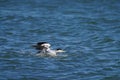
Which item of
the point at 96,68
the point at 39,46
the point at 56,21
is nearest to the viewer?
the point at 96,68

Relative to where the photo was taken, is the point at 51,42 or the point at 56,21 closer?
the point at 51,42

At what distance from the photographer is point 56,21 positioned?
871 inches

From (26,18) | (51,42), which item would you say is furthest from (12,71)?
(26,18)

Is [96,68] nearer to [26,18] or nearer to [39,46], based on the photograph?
[39,46]

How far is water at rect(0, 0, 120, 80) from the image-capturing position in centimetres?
1545

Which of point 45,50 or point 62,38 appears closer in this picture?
point 45,50

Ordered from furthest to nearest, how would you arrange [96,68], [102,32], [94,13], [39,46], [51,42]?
[94,13]
[102,32]
[51,42]
[39,46]
[96,68]

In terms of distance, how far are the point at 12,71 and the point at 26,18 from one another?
25.0 feet

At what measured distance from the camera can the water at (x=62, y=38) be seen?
15445 millimetres

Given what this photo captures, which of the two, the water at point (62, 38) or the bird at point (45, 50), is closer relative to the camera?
the water at point (62, 38)

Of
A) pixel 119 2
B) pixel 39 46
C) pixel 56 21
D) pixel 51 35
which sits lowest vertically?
pixel 39 46

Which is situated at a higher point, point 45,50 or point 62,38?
point 62,38

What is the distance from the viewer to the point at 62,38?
64.0ft

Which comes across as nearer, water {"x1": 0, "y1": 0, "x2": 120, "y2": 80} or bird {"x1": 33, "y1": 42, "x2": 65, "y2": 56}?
water {"x1": 0, "y1": 0, "x2": 120, "y2": 80}
